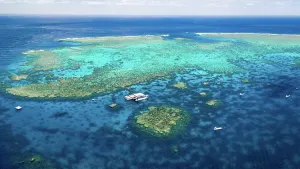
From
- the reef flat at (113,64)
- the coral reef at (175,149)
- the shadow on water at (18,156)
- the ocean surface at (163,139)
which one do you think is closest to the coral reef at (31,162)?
the shadow on water at (18,156)

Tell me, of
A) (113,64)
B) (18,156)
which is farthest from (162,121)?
(113,64)

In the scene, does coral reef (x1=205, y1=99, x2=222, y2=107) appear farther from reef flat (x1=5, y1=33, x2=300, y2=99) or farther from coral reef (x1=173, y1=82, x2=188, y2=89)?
reef flat (x1=5, y1=33, x2=300, y2=99)

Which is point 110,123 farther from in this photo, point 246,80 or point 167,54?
point 167,54

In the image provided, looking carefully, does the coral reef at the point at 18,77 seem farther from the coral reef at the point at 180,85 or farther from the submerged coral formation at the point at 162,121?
the coral reef at the point at 180,85

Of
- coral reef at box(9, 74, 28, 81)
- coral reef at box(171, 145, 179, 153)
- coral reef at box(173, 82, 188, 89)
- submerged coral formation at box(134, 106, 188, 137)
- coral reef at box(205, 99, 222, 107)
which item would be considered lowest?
coral reef at box(171, 145, 179, 153)

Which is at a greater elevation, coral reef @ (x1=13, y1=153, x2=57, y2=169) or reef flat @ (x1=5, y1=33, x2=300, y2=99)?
reef flat @ (x1=5, y1=33, x2=300, y2=99)

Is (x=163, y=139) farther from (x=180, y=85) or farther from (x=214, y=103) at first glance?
(x=180, y=85)

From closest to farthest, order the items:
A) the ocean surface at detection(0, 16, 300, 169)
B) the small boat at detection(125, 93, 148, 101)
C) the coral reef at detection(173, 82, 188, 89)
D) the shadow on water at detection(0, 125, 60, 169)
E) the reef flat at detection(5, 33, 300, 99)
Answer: the shadow on water at detection(0, 125, 60, 169), the ocean surface at detection(0, 16, 300, 169), the small boat at detection(125, 93, 148, 101), the reef flat at detection(5, 33, 300, 99), the coral reef at detection(173, 82, 188, 89)

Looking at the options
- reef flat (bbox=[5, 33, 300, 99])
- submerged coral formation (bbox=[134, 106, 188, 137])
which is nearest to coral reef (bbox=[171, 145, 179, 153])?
submerged coral formation (bbox=[134, 106, 188, 137])
